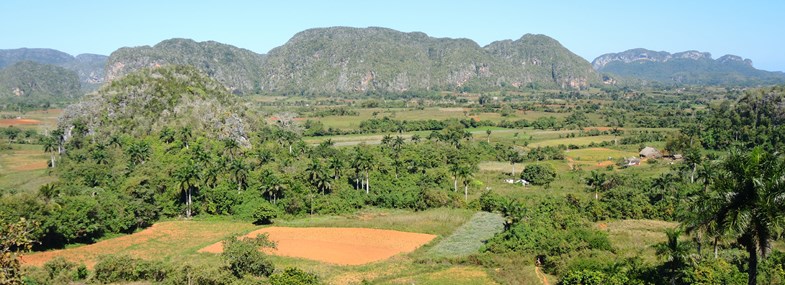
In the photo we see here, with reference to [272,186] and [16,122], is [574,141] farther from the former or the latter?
[16,122]

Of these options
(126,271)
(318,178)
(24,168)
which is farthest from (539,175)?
(24,168)

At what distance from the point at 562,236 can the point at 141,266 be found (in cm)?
3015

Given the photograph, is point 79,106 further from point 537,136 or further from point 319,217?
point 537,136

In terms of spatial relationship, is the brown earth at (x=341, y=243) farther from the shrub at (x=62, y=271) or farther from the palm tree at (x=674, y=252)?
the palm tree at (x=674, y=252)

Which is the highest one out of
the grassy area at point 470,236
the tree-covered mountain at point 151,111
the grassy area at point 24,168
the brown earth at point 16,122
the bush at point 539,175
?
the tree-covered mountain at point 151,111

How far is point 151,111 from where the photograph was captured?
301 ft

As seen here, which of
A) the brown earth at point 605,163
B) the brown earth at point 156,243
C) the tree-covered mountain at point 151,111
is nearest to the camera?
the brown earth at point 156,243

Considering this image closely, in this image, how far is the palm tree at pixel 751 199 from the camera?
1288 centimetres

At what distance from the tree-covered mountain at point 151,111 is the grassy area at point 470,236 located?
4894cm

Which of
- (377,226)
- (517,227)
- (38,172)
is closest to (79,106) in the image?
(38,172)

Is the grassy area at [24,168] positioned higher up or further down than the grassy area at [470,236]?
higher up

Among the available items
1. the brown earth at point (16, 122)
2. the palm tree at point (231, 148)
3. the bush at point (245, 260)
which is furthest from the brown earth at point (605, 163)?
the brown earth at point (16, 122)

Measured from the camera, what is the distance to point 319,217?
55906 mm

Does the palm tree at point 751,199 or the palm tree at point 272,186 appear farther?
the palm tree at point 272,186
